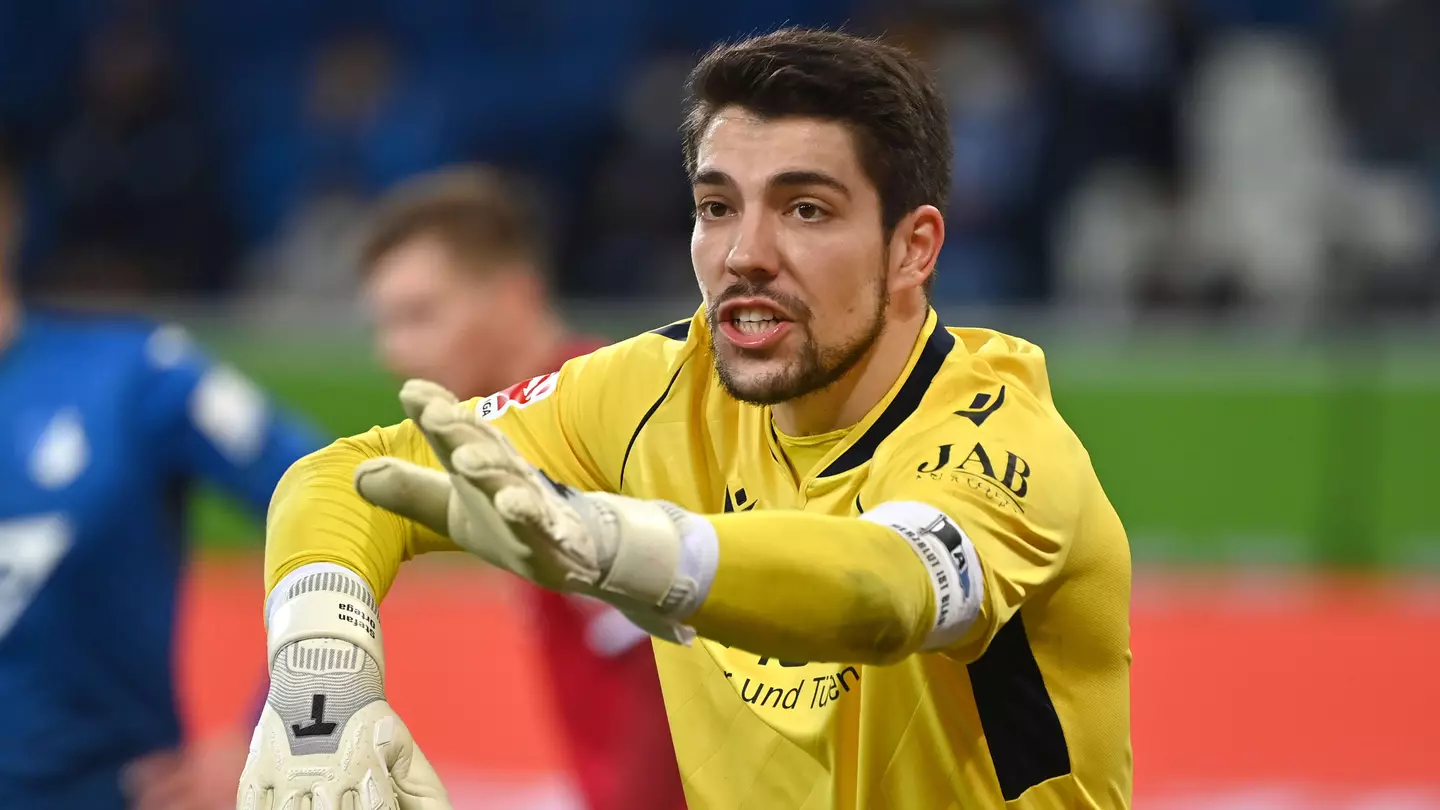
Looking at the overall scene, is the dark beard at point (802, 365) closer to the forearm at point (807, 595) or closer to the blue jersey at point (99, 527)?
the forearm at point (807, 595)

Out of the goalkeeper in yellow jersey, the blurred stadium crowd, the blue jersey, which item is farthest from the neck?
the blurred stadium crowd

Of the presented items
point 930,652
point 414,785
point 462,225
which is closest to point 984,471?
point 930,652

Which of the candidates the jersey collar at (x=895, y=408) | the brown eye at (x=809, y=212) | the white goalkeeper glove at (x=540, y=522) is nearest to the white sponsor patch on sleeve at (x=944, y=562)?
the white goalkeeper glove at (x=540, y=522)

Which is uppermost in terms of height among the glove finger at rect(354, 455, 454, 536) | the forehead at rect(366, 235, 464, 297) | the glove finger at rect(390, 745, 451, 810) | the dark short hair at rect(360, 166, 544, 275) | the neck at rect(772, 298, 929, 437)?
the dark short hair at rect(360, 166, 544, 275)

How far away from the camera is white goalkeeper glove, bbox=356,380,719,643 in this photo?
2.31 m

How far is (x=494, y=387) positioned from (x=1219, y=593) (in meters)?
6.58

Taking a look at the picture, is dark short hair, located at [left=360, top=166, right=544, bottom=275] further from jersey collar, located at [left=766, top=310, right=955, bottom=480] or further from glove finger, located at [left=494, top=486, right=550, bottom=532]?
glove finger, located at [left=494, top=486, right=550, bottom=532]

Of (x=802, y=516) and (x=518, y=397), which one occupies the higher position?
(x=518, y=397)

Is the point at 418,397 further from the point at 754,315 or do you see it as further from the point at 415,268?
the point at 415,268

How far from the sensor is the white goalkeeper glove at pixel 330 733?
2.65 metres

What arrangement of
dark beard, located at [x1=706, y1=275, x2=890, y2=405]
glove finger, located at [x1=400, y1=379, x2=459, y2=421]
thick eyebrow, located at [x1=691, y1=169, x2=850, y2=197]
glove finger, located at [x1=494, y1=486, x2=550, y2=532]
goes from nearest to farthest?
glove finger, located at [x1=494, y1=486, x2=550, y2=532], glove finger, located at [x1=400, y1=379, x2=459, y2=421], thick eyebrow, located at [x1=691, y1=169, x2=850, y2=197], dark beard, located at [x1=706, y1=275, x2=890, y2=405]

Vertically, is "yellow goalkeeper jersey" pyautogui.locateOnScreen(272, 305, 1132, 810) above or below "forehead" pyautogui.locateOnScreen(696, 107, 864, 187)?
below

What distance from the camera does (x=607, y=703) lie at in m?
4.71

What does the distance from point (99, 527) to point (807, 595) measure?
2.83 meters
